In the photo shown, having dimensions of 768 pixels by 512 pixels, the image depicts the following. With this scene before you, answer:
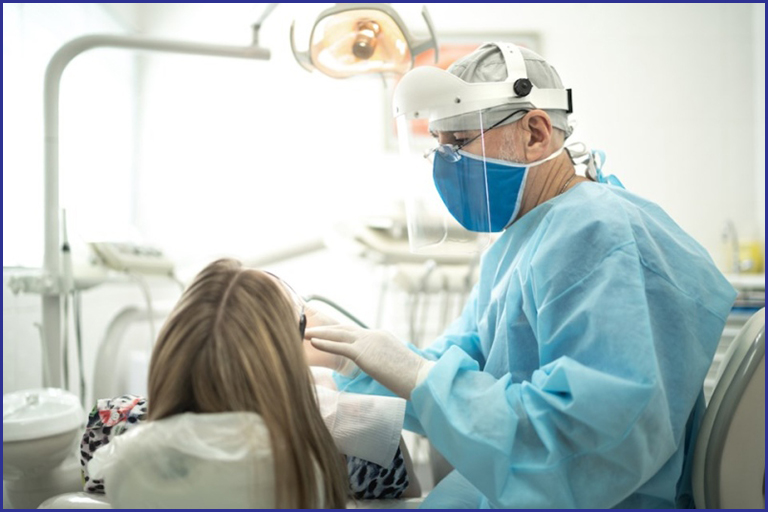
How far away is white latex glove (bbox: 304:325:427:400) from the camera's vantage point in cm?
97

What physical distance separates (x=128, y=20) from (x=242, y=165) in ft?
3.24

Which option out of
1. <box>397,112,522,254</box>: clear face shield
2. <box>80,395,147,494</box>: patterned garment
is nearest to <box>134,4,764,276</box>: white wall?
<box>397,112,522,254</box>: clear face shield

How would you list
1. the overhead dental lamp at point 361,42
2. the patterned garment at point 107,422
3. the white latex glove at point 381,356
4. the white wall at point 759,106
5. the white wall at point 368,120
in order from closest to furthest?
the white latex glove at point 381,356 → the patterned garment at point 107,422 → the overhead dental lamp at point 361,42 → the white wall at point 759,106 → the white wall at point 368,120

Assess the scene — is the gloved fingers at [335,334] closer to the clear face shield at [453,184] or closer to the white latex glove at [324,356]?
the white latex glove at [324,356]

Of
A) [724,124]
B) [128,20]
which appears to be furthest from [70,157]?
[724,124]

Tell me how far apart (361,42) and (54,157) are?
2.50ft

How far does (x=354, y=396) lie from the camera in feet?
3.61

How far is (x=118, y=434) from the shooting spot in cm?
109

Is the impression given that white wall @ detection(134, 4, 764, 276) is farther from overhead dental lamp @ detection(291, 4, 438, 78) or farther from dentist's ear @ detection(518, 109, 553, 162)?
dentist's ear @ detection(518, 109, 553, 162)

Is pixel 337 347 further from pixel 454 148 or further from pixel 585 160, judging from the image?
pixel 585 160

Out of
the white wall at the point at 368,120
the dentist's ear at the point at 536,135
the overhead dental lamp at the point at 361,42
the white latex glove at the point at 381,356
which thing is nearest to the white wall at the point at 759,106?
the white wall at the point at 368,120

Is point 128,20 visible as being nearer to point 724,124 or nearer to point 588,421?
point 724,124

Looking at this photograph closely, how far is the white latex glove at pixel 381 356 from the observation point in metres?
0.97

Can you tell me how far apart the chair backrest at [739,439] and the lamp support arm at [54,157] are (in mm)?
1276
